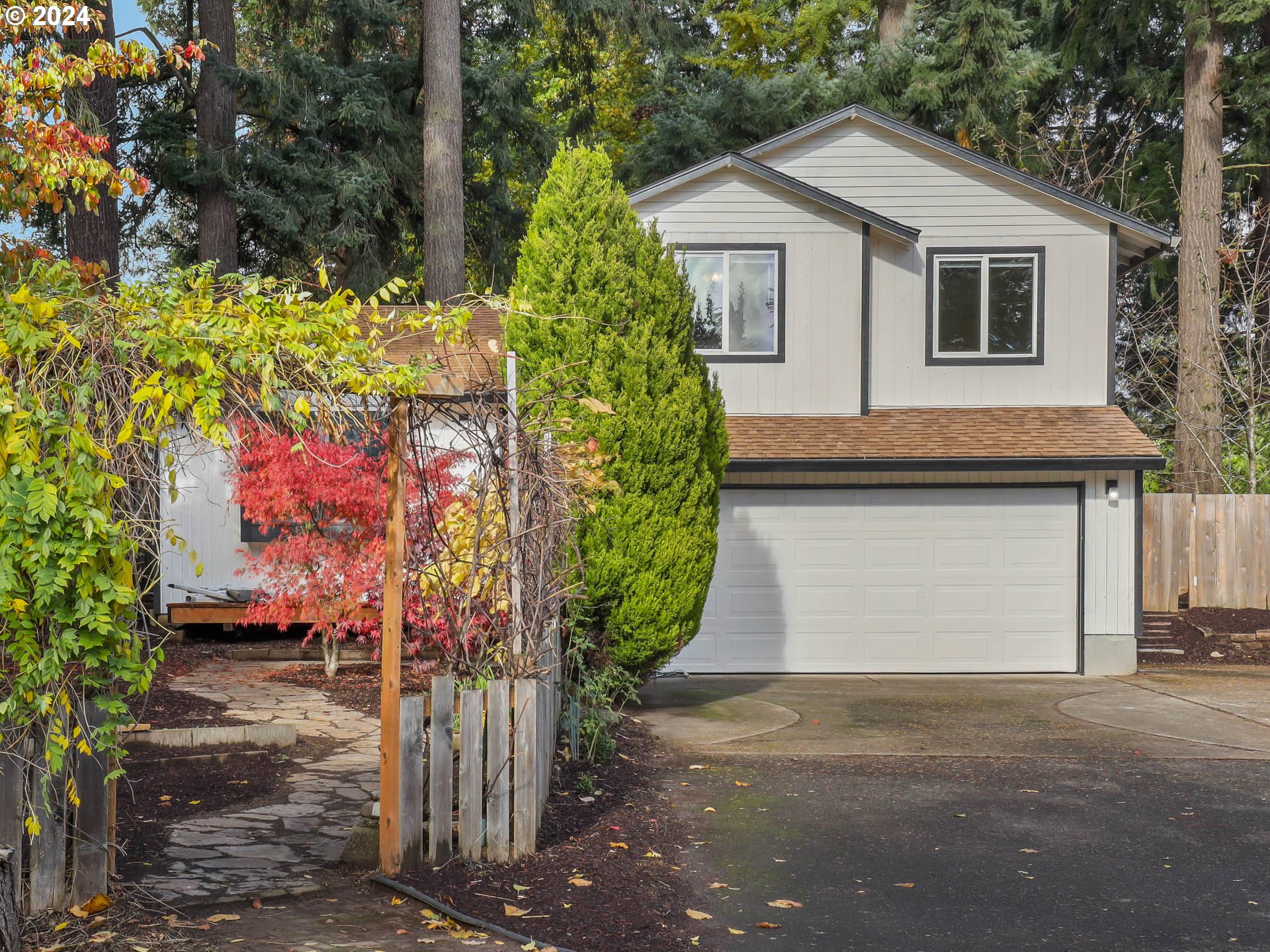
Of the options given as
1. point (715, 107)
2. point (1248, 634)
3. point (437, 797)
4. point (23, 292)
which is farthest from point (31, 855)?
point (715, 107)

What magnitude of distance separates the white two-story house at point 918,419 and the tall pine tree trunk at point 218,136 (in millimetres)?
8343

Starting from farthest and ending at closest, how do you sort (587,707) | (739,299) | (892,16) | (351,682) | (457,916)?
1. (892,16)
2. (739,299)
3. (351,682)
4. (587,707)
5. (457,916)

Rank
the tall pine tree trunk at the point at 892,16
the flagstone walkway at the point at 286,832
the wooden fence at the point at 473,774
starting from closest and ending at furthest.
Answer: the flagstone walkway at the point at 286,832 → the wooden fence at the point at 473,774 → the tall pine tree trunk at the point at 892,16

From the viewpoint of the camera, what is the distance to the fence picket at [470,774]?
5.64 m

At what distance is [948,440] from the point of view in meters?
13.3

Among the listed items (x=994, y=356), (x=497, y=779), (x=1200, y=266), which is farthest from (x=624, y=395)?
(x=1200, y=266)

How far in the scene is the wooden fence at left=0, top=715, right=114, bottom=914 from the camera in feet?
15.3

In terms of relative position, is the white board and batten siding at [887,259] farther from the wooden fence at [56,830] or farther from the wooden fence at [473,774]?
the wooden fence at [56,830]

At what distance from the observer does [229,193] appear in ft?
61.4

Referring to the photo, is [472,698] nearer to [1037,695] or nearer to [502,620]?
[502,620]

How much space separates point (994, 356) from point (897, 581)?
9.76 ft

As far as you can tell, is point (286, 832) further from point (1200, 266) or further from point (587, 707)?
point (1200, 266)

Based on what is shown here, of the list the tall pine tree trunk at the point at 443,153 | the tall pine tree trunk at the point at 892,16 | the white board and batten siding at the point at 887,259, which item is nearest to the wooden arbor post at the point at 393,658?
the white board and batten siding at the point at 887,259

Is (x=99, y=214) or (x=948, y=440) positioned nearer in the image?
(x=948, y=440)
